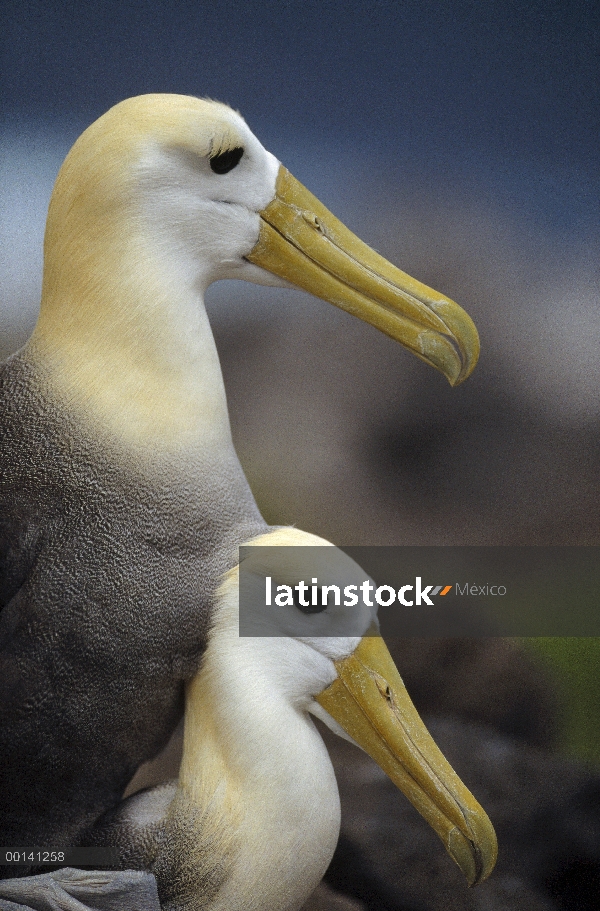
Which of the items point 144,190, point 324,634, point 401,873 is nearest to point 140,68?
point 144,190

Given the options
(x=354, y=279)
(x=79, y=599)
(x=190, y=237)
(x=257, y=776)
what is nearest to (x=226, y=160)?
(x=190, y=237)

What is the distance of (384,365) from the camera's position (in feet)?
5.38

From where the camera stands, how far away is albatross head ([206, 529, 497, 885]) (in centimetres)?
130

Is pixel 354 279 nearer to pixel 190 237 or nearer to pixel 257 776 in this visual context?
pixel 190 237

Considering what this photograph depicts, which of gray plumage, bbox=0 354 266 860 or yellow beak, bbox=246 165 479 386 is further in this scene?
yellow beak, bbox=246 165 479 386

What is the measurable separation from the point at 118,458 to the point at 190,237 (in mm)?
317

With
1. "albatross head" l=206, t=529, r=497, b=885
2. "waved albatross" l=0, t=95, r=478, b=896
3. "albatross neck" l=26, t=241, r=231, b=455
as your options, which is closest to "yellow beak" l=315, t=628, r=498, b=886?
"albatross head" l=206, t=529, r=497, b=885

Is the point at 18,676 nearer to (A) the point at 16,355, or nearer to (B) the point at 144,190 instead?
(A) the point at 16,355

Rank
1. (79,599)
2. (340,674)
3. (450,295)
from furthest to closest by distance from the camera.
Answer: (450,295) < (340,674) < (79,599)

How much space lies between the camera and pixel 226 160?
1.26 m

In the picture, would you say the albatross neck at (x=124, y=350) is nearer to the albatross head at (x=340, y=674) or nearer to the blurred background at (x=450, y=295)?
the albatross head at (x=340, y=674)

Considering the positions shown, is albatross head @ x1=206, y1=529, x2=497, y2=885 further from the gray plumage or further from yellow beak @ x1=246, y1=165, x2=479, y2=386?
yellow beak @ x1=246, y1=165, x2=479, y2=386

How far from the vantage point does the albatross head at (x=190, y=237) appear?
48.3 inches

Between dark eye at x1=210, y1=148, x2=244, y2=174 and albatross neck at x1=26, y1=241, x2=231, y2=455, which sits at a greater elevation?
dark eye at x1=210, y1=148, x2=244, y2=174
